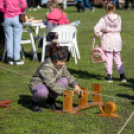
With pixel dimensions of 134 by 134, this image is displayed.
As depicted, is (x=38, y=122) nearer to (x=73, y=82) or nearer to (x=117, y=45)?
(x=73, y=82)

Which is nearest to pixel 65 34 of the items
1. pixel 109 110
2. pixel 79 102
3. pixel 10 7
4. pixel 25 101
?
pixel 10 7

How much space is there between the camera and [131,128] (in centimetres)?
317

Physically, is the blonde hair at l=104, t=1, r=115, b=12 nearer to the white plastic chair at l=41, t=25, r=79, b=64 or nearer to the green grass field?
the green grass field

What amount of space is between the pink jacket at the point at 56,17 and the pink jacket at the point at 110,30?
1694mm

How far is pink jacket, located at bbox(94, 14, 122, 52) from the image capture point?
4988 millimetres

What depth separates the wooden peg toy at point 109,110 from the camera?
3352 mm

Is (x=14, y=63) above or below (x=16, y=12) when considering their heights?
below

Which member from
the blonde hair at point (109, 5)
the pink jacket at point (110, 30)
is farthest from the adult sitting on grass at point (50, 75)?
the blonde hair at point (109, 5)

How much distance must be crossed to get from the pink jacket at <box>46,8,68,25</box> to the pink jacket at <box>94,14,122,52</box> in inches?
66.7

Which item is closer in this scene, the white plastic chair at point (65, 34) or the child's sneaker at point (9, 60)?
the white plastic chair at point (65, 34)

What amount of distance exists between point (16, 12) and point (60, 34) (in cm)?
100

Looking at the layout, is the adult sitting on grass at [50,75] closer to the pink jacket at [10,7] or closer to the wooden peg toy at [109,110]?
the wooden peg toy at [109,110]

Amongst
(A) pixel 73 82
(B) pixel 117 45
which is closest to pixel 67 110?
(A) pixel 73 82

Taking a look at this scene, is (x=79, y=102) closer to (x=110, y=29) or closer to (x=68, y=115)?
(x=68, y=115)
